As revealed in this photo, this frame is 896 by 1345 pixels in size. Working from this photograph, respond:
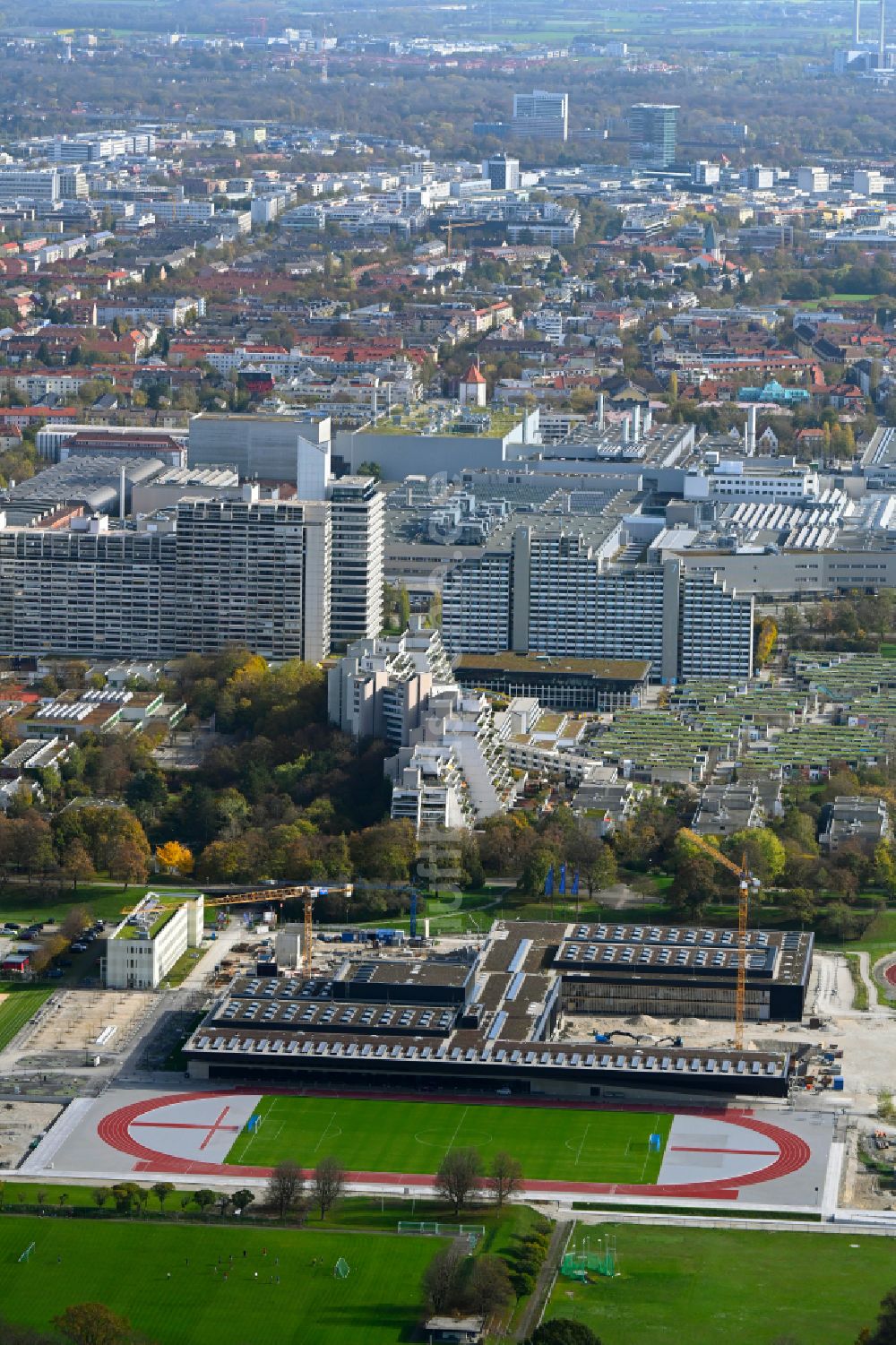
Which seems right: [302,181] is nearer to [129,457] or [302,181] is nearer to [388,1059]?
[129,457]

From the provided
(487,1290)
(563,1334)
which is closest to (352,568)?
(487,1290)

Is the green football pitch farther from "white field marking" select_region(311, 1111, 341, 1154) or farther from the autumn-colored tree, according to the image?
the autumn-colored tree

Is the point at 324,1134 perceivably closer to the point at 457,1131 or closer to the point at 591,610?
the point at 457,1131

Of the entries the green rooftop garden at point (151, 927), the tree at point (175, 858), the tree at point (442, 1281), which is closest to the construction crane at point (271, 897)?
the green rooftop garden at point (151, 927)

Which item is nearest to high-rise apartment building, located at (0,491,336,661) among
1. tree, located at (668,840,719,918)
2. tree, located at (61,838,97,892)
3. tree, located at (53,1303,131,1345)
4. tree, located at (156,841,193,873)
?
tree, located at (156,841,193,873)

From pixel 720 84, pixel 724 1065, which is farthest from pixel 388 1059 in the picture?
pixel 720 84

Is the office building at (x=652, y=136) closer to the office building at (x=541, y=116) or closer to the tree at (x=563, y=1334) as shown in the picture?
the office building at (x=541, y=116)
